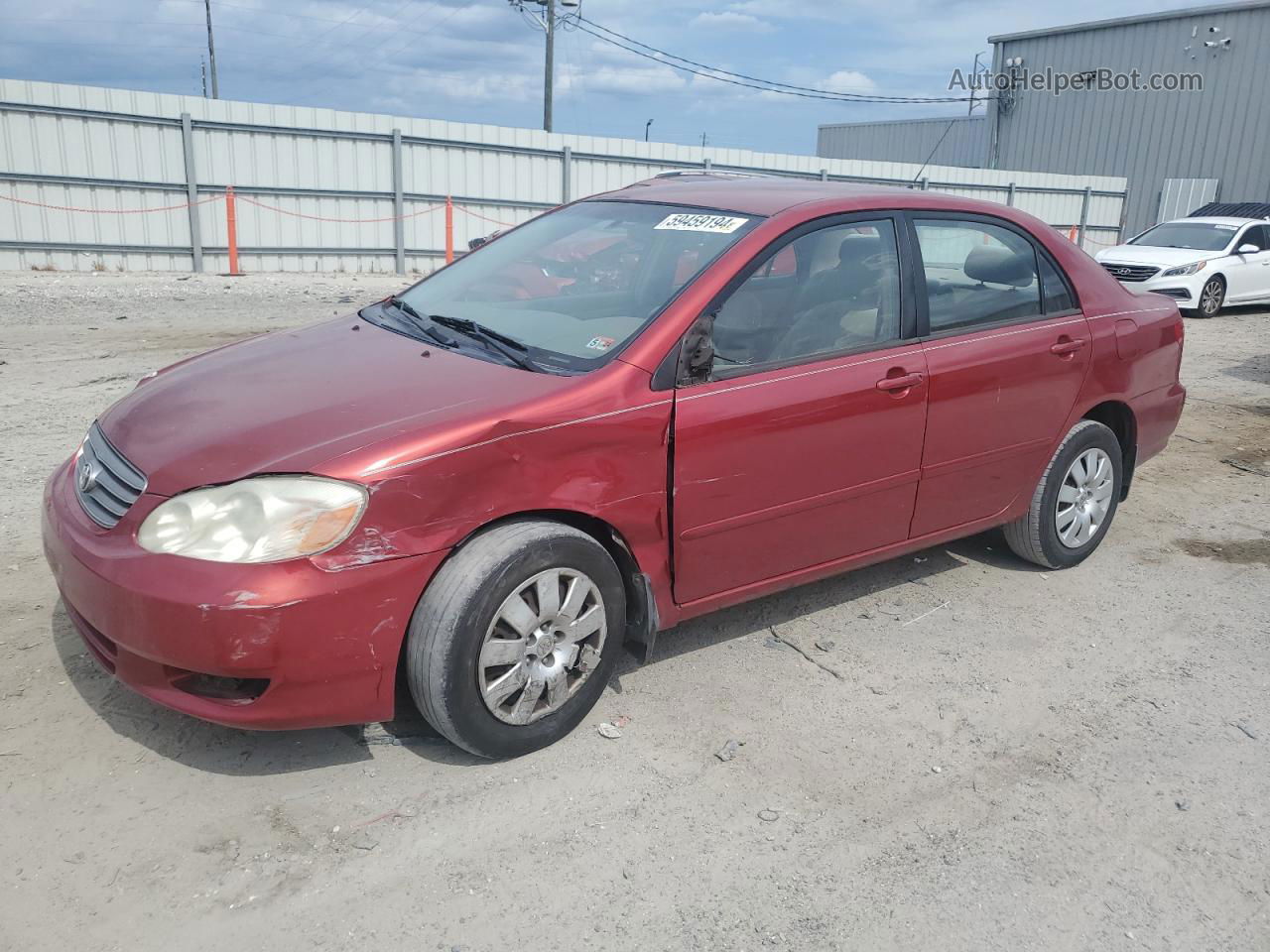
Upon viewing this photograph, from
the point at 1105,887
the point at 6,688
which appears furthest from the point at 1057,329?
the point at 6,688

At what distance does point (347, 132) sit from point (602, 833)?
56.3ft

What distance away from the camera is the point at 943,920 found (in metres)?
2.56

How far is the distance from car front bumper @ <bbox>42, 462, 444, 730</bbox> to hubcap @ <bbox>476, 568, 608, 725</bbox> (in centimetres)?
28

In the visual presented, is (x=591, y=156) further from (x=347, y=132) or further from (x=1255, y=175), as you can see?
(x=1255, y=175)

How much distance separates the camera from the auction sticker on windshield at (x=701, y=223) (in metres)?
3.68

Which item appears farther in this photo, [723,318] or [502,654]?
[723,318]

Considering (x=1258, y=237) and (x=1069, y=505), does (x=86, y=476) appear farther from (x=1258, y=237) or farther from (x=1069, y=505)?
(x=1258, y=237)

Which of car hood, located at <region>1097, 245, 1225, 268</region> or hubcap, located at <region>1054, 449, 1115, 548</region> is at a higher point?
car hood, located at <region>1097, 245, 1225, 268</region>

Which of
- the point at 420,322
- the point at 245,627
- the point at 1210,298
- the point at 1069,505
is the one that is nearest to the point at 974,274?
the point at 1069,505

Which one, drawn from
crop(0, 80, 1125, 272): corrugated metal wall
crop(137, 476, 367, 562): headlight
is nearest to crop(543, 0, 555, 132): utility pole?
crop(0, 80, 1125, 272): corrugated metal wall

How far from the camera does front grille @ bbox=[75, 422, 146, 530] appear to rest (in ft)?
9.54

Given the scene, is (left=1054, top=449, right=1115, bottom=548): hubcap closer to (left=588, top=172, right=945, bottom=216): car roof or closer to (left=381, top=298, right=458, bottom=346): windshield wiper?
(left=588, top=172, right=945, bottom=216): car roof

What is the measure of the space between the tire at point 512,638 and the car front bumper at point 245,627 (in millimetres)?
98

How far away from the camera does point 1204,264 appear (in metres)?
14.8
